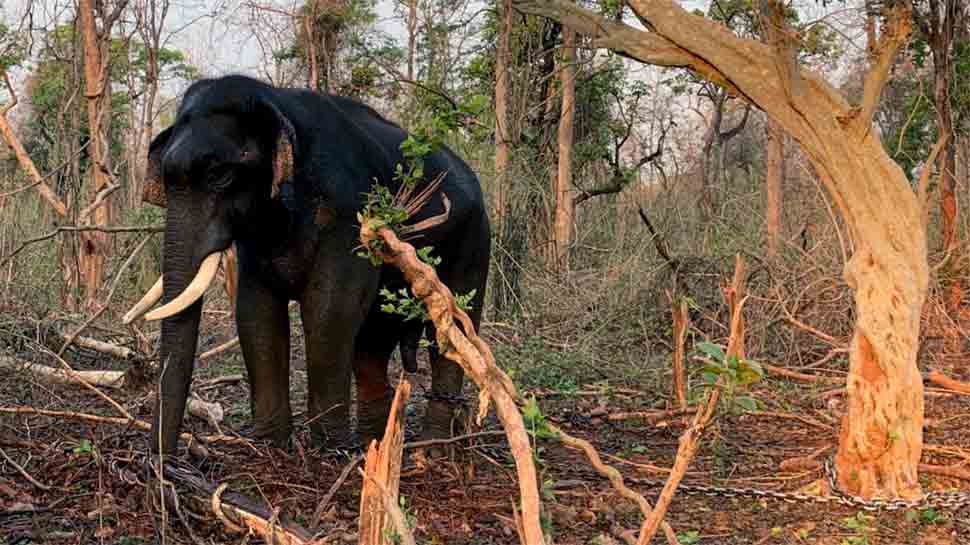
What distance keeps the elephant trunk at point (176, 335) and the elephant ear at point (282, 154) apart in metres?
0.44

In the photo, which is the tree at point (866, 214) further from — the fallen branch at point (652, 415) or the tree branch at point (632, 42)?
the fallen branch at point (652, 415)

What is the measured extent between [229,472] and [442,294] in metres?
2.51

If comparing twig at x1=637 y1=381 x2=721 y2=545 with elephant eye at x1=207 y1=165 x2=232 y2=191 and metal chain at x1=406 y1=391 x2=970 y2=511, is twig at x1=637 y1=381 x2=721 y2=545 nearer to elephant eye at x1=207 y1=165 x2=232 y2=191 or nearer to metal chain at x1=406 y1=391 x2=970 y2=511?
metal chain at x1=406 y1=391 x2=970 y2=511

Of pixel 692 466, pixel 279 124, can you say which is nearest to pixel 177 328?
pixel 279 124

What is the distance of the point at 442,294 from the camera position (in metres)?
3.34

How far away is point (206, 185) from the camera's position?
213 inches

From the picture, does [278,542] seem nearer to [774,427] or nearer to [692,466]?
[692,466]

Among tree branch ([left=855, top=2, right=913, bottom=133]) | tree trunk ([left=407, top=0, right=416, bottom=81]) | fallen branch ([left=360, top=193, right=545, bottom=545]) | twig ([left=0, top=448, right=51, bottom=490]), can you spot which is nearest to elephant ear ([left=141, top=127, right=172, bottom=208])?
twig ([left=0, top=448, right=51, bottom=490])

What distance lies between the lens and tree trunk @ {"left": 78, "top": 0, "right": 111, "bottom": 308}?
10.4 m

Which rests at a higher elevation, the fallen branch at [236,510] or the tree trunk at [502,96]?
the tree trunk at [502,96]

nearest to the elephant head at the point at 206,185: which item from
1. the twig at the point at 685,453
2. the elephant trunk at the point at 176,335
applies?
the elephant trunk at the point at 176,335

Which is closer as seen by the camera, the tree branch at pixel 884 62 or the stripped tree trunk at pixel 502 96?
the tree branch at pixel 884 62

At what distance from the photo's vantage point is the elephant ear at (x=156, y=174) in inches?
228

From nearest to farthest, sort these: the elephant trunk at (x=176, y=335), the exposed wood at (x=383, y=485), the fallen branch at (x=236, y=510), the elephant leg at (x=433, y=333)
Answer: the exposed wood at (x=383, y=485) → the fallen branch at (x=236, y=510) → the elephant trunk at (x=176, y=335) → the elephant leg at (x=433, y=333)
